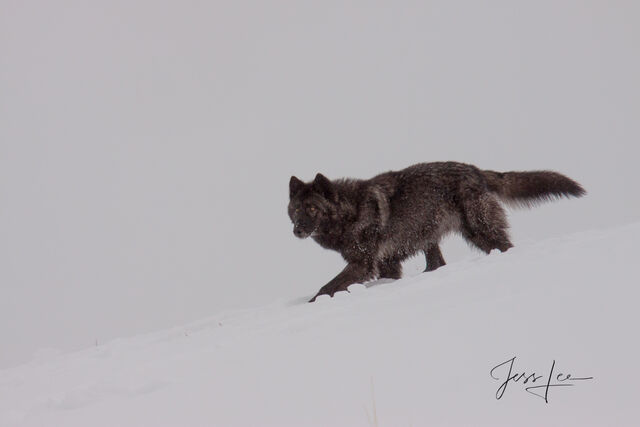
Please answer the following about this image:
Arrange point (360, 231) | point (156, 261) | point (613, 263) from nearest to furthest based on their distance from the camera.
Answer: point (613, 263) < point (360, 231) < point (156, 261)

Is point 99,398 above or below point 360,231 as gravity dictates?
below

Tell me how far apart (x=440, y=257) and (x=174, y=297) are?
5223 cm

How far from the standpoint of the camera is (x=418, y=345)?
3602mm

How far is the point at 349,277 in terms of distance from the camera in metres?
8.43

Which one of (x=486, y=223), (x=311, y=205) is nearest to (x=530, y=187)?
(x=486, y=223)

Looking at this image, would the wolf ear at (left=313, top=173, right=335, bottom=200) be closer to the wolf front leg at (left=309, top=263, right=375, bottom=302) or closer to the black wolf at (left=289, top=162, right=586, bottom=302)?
the black wolf at (left=289, top=162, right=586, bottom=302)

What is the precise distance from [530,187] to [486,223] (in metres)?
0.92

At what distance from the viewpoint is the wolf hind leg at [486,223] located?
852 centimetres

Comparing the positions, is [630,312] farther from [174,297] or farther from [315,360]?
[174,297]

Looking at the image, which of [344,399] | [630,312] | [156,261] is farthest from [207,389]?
[156,261]

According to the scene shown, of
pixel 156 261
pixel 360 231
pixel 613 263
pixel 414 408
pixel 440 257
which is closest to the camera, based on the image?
pixel 414 408

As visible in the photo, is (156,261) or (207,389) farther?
(156,261)
